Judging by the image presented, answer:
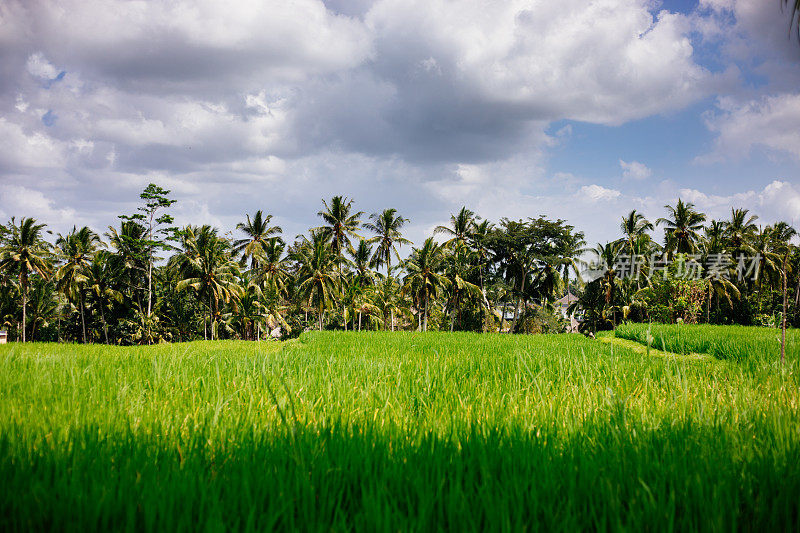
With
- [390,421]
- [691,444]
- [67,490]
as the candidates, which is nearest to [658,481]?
[691,444]

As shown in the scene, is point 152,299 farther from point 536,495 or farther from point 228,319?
point 536,495

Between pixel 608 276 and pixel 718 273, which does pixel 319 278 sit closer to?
pixel 608 276

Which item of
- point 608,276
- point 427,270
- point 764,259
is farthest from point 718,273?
point 427,270

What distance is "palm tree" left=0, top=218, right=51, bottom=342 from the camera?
3344cm

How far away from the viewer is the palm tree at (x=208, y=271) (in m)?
33.5

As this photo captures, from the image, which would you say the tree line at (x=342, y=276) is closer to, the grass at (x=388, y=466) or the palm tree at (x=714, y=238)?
the palm tree at (x=714, y=238)

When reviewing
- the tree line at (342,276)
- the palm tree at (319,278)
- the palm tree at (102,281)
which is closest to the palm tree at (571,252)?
the tree line at (342,276)

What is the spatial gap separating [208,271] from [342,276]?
11100mm

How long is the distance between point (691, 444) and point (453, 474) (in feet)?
3.99

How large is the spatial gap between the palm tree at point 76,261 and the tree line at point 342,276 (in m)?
0.12

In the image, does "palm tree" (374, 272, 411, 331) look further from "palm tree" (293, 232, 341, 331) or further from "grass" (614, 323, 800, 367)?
"grass" (614, 323, 800, 367)

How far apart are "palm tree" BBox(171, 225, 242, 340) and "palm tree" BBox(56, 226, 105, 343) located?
6.98 metres

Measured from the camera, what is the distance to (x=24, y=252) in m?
33.8

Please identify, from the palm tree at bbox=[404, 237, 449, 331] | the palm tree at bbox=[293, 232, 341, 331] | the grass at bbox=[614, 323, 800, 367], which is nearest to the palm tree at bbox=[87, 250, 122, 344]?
the palm tree at bbox=[293, 232, 341, 331]
